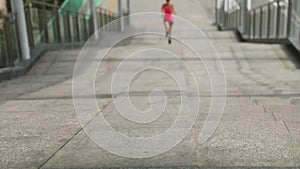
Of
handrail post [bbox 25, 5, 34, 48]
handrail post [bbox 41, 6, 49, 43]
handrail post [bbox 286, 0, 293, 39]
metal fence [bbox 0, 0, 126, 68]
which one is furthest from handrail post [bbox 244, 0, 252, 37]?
handrail post [bbox 25, 5, 34, 48]

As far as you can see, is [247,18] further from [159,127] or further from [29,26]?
[159,127]

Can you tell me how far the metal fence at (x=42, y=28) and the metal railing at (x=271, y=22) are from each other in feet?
19.1

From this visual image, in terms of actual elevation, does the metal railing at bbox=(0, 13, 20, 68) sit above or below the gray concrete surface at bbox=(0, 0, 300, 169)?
above

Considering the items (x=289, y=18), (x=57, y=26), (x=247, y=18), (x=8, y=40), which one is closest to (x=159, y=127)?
(x=8, y=40)

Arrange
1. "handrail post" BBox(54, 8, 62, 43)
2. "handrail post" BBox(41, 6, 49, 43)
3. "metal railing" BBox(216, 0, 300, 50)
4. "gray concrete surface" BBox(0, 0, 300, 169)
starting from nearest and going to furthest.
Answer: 1. "gray concrete surface" BBox(0, 0, 300, 169)
2. "metal railing" BBox(216, 0, 300, 50)
3. "handrail post" BBox(41, 6, 49, 43)
4. "handrail post" BBox(54, 8, 62, 43)

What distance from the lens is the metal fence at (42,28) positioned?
7.59 m

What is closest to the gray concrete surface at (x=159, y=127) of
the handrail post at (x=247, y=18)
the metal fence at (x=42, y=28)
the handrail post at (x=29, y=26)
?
the metal fence at (x=42, y=28)

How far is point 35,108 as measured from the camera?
4668 mm

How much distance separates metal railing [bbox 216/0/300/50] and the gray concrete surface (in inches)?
92.1

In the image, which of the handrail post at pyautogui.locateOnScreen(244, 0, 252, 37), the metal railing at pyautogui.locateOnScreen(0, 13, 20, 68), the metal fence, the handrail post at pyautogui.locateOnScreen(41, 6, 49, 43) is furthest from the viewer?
the handrail post at pyautogui.locateOnScreen(244, 0, 252, 37)

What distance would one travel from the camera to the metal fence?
759 centimetres

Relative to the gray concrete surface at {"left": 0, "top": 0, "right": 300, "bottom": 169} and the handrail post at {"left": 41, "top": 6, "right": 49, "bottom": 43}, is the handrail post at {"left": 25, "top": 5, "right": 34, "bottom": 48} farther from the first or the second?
the gray concrete surface at {"left": 0, "top": 0, "right": 300, "bottom": 169}

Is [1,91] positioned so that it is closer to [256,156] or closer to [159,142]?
[159,142]

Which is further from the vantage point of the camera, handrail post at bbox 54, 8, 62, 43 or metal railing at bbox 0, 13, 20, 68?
handrail post at bbox 54, 8, 62, 43
